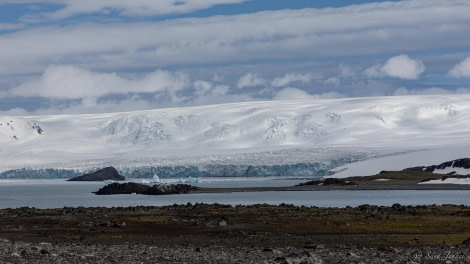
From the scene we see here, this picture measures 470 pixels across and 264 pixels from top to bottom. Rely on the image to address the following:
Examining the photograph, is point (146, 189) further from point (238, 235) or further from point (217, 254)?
point (217, 254)

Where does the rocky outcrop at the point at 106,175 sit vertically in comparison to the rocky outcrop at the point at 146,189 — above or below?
above

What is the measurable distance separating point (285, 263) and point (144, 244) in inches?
277

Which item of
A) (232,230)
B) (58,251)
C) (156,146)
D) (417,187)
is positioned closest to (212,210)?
(232,230)

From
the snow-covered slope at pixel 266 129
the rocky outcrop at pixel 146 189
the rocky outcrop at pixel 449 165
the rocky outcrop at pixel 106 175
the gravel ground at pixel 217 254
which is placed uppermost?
the snow-covered slope at pixel 266 129

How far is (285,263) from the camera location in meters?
19.8

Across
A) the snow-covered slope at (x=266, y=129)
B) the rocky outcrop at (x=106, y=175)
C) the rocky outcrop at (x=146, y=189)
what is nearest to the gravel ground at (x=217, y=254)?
the rocky outcrop at (x=146, y=189)

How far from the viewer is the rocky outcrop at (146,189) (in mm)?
81875

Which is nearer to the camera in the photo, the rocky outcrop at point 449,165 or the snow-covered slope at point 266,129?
the rocky outcrop at point 449,165

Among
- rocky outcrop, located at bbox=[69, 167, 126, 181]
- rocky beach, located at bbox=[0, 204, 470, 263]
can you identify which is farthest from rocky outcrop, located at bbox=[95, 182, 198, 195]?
rocky beach, located at bbox=[0, 204, 470, 263]

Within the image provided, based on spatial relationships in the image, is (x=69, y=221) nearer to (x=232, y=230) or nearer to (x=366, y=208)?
(x=232, y=230)

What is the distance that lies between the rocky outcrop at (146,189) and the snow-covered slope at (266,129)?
47.5m

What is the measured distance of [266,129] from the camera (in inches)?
5768

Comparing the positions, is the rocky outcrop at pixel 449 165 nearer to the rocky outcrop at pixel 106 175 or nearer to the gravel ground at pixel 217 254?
the rocky outcrop at pixel 106 175

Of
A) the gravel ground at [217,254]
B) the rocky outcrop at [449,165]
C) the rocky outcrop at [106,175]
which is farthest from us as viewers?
the rocky outcrop at [106,175]
